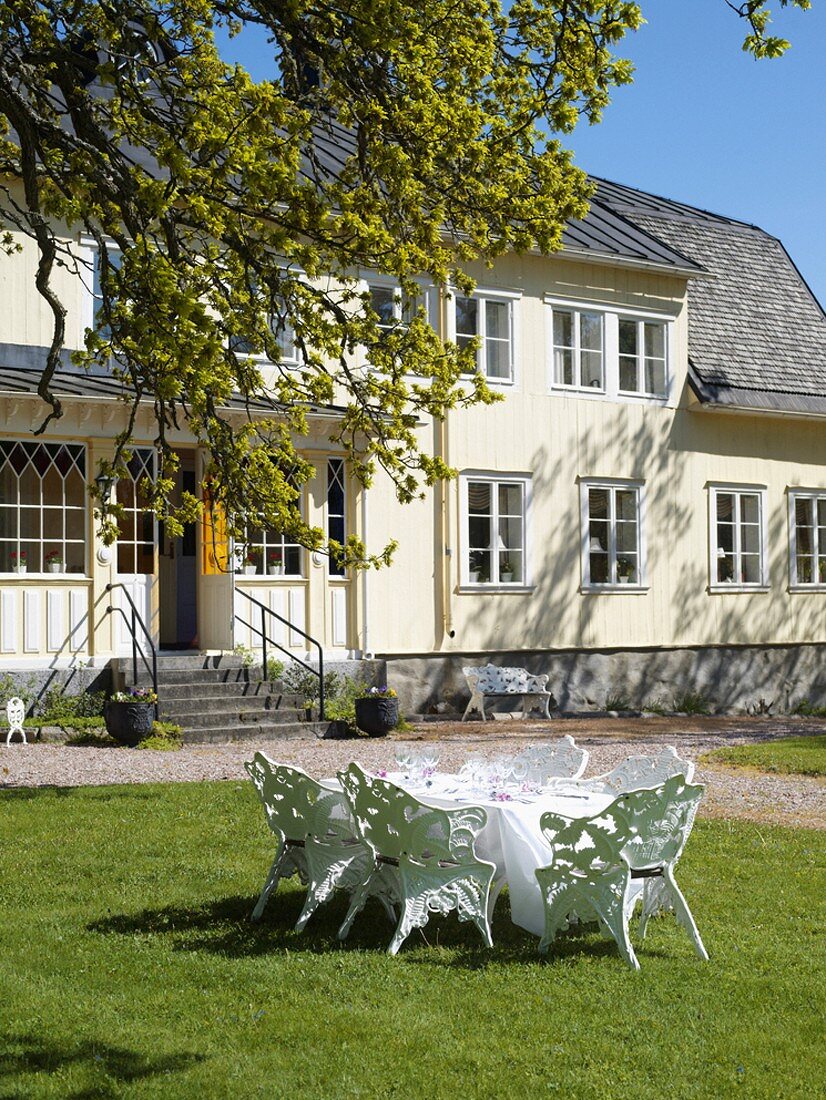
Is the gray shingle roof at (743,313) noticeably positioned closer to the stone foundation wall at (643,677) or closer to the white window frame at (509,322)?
the white window frame at (509,322)

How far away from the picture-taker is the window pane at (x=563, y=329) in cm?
2144

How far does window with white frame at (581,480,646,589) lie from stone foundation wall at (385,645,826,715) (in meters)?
1.21

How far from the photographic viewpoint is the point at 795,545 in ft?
79.3

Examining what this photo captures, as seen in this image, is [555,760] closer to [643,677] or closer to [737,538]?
[643,677]

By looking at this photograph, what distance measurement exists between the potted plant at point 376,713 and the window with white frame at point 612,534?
5536mm

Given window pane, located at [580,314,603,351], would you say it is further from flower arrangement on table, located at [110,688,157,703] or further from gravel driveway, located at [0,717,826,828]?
flower arrangement on table, located at [110,688,157,703]

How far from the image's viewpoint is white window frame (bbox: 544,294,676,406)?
21281mm

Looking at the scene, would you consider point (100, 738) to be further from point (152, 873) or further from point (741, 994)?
point (741, 994)

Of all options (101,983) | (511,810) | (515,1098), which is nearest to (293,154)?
(511,810)

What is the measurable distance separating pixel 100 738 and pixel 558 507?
8598 mm

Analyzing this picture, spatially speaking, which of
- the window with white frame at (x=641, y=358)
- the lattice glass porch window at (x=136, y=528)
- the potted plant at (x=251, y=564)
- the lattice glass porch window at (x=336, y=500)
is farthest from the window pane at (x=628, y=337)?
the lattice glass porch window at (x=136, y=528)

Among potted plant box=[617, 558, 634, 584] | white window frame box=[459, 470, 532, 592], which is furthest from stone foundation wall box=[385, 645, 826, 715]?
potted plant box=[617, 558, 634, 584]

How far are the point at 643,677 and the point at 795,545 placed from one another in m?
4.29

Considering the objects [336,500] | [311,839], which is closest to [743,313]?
[336,500]
